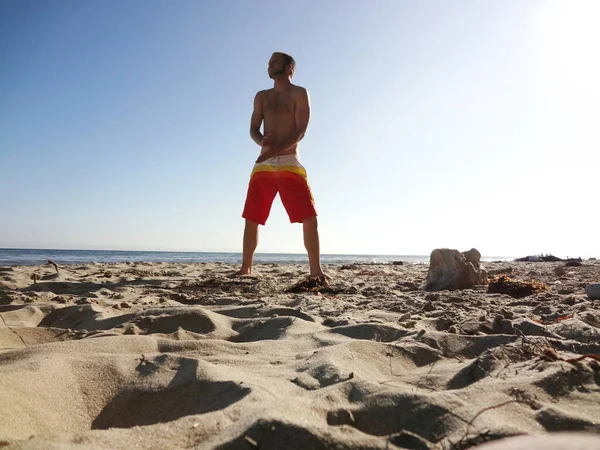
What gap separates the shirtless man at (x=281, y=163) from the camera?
4043 millimetres

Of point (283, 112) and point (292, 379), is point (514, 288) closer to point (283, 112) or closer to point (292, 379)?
point (292, 379)

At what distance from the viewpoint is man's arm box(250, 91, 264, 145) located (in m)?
4.58

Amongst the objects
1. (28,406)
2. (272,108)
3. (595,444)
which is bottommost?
(28,406)

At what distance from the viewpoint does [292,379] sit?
124 centimetres

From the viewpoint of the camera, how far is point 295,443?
779 mm

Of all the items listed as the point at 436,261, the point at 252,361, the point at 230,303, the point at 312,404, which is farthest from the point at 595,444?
the point at 436,261

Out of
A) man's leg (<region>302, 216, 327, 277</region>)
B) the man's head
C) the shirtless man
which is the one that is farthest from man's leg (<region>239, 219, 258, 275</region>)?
the man's head

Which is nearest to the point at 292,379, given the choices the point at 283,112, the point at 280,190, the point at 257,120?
the point at 280,190

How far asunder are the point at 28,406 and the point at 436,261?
3.58 m

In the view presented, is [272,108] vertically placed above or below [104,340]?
above

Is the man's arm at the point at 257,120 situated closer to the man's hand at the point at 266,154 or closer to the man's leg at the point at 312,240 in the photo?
the man's hand at the point at 266,154

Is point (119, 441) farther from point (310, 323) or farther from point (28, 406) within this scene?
point (310, 323)

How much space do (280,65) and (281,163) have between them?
1.12 metres

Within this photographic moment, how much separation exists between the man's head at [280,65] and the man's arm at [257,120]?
0.97ft
